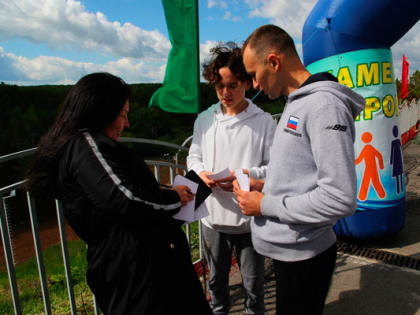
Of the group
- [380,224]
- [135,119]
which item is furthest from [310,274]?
[135,119]

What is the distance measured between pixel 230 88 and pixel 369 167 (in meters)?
2.09

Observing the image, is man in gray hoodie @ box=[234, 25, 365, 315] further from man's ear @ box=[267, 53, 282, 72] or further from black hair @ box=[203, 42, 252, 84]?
black hair @ box=[203, 42, 252, 84]

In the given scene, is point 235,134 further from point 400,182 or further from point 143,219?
point 400,182

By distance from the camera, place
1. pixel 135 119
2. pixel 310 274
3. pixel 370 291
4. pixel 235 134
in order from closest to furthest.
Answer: pixel 310 274 < pixel 235 134 < pixel 370 291 < pixel 135 119

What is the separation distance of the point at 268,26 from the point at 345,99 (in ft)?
1.73

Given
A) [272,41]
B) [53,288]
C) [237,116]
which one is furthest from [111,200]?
[53,288]

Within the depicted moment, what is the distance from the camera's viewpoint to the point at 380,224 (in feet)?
10.8

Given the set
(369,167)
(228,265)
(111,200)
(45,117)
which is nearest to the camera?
(111,200)

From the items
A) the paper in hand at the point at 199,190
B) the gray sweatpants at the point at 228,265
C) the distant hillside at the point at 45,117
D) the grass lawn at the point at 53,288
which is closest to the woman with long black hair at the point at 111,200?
the paper in hand at the point at 199,190

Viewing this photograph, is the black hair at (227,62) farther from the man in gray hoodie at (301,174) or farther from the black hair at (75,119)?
the black hair at (75,119)

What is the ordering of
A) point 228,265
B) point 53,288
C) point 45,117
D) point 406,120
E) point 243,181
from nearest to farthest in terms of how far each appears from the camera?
point 243,181 < point 228,265 < point 53,288 < point 45,117 < point 406,120

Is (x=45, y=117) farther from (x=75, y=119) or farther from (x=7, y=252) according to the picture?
(x=75, y=119)

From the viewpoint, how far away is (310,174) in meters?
1.23

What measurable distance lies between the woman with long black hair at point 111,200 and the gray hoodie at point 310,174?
1.45 ft
